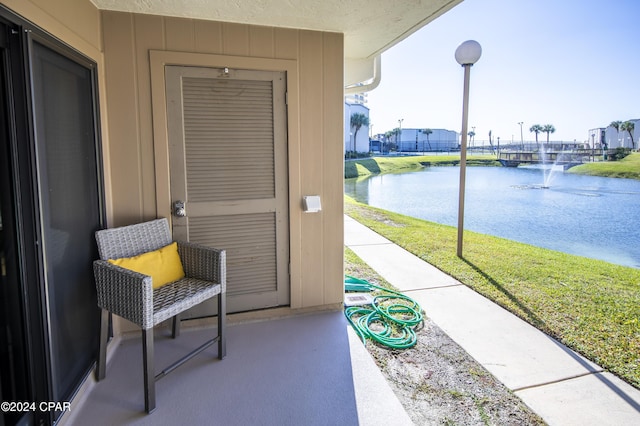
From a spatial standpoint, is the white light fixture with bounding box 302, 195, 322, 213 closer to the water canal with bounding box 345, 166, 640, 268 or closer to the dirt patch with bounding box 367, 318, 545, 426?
the dirt patch with bounding box 367, 318, 545, 426

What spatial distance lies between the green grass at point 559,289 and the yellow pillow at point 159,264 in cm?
278

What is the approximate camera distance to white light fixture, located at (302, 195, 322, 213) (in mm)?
2862

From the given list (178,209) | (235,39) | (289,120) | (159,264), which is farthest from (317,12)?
(159,264)

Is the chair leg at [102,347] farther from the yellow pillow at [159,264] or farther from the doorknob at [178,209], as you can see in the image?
the doorknob at [178,209]

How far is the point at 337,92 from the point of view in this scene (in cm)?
293

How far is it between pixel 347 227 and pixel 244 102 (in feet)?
14.1

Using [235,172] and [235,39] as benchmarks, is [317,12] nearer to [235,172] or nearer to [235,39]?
[235,39]

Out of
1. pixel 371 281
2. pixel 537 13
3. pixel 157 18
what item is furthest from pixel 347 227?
pixel 537 13

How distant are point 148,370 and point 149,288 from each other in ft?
1.37

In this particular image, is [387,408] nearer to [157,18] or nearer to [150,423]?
[150,423]

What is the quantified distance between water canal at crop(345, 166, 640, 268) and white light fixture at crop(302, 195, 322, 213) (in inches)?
224

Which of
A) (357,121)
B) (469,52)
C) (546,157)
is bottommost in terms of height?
(546,157)

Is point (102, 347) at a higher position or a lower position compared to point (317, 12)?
lower

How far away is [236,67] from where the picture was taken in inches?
104
